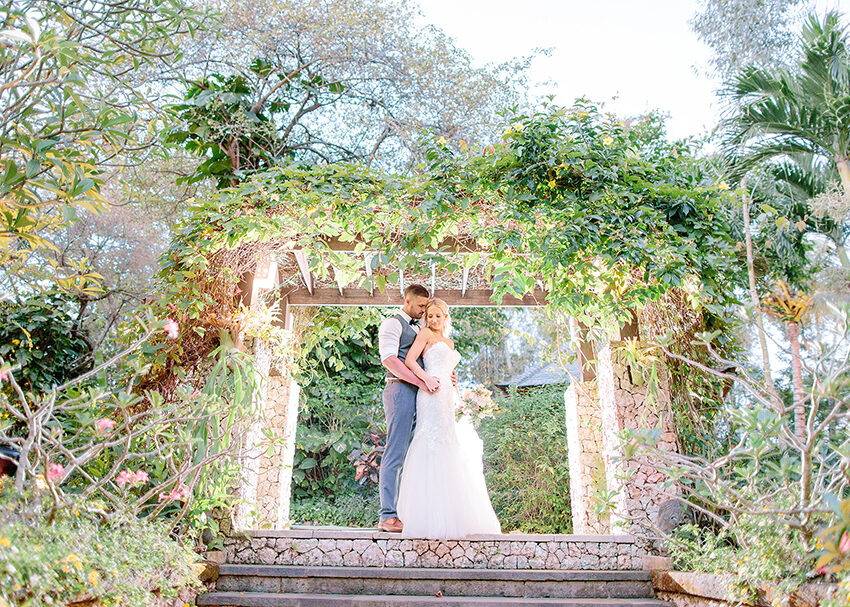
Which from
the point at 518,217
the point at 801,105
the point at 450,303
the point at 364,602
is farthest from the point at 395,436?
the point at 801,105

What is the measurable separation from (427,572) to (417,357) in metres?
1.32

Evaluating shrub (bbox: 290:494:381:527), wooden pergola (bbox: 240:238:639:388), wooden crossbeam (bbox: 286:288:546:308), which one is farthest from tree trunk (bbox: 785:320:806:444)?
shrub (bbox: 290:494:381:527)

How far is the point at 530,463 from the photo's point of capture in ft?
28.3

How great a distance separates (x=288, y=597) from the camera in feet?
9.77

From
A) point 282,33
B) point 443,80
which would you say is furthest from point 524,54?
point 282,33

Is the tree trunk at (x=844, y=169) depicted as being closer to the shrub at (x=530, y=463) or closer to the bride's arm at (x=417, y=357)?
the shrub at (x=530, y=463)

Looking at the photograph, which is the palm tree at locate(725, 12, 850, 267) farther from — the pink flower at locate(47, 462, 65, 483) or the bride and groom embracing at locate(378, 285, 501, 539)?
the pink flower at locate(47, 462, 65, 483)

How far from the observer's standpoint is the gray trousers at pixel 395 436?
3.84m

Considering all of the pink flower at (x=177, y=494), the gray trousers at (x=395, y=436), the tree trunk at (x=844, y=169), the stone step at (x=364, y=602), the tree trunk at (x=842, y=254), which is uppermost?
the tree trunk at (x=844, y=169)

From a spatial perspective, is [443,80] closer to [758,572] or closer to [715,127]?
[715,127]

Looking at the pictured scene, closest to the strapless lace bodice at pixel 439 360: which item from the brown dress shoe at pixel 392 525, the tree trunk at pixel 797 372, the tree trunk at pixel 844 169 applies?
the brown dress shoe at pixel 392 525

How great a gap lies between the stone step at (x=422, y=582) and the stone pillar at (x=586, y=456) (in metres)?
1.90

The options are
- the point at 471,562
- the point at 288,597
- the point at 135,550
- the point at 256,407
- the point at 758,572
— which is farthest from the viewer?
the point at 256,407

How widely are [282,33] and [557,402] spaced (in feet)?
20.4
